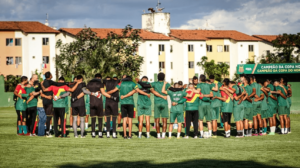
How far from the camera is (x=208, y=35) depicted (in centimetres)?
7944

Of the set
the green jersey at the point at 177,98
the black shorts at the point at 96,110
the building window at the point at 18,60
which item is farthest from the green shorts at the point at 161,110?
the building window at the point at 18,60

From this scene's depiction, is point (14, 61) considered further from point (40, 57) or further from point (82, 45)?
point (82, 45)

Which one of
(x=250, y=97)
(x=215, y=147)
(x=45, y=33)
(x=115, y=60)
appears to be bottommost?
(x=215, y=147)

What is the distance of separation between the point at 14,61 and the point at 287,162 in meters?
62.1

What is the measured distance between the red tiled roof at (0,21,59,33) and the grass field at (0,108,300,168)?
5543cm

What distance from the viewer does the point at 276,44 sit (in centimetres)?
7319

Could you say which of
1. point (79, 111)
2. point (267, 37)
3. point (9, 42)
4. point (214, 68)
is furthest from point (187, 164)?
point (267, 37)

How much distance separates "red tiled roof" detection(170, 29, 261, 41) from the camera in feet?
253

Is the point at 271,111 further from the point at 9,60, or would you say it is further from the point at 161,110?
the point at 9,60

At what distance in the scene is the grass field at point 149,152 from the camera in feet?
32.2

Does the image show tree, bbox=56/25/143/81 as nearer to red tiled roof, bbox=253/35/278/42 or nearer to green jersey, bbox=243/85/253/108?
green jersey, bbox=243/85/253/108

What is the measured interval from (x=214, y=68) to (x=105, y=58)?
26073mm

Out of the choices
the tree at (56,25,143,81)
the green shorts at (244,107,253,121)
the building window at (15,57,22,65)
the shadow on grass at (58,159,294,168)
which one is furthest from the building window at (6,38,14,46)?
the shadow on grass at (58,159,294,168)

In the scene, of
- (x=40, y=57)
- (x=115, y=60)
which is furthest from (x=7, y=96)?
(x=40, y=57)
